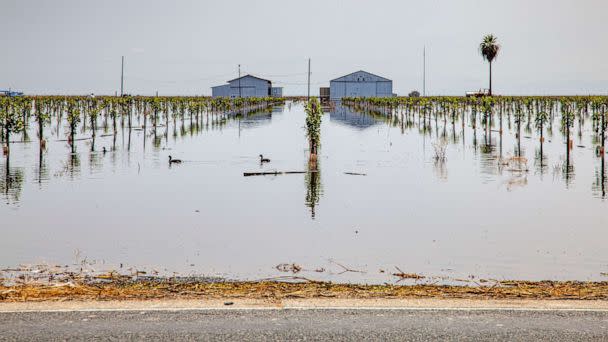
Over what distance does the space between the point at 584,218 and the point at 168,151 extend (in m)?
32.9

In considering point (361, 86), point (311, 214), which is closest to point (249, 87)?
point (361, 86)

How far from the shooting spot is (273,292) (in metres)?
11.4

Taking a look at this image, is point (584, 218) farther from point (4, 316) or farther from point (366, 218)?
point (4, 316)

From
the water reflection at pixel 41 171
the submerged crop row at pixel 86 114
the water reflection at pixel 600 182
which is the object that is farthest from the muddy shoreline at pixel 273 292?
the submerged crop row at pixel 86 114

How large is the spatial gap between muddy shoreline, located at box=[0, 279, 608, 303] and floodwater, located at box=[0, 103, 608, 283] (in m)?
2.53

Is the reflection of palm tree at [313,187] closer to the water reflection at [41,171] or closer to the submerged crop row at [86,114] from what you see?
the water reflection at [41,171]

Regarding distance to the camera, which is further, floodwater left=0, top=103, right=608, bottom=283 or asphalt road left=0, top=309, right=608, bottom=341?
floodwater left=0, top=103, right=608, bottom=283

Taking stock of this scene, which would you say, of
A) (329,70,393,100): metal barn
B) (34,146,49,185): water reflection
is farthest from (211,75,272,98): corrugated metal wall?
(34,146,49,185): water reflection

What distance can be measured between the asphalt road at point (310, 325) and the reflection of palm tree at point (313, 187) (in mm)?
13920

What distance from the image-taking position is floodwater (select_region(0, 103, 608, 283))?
54.0 feet

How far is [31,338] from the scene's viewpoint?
8609 millimetres

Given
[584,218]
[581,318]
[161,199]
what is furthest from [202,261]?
[584,218]

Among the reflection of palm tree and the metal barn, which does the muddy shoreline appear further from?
the metal barn

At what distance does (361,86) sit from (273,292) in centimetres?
15380
